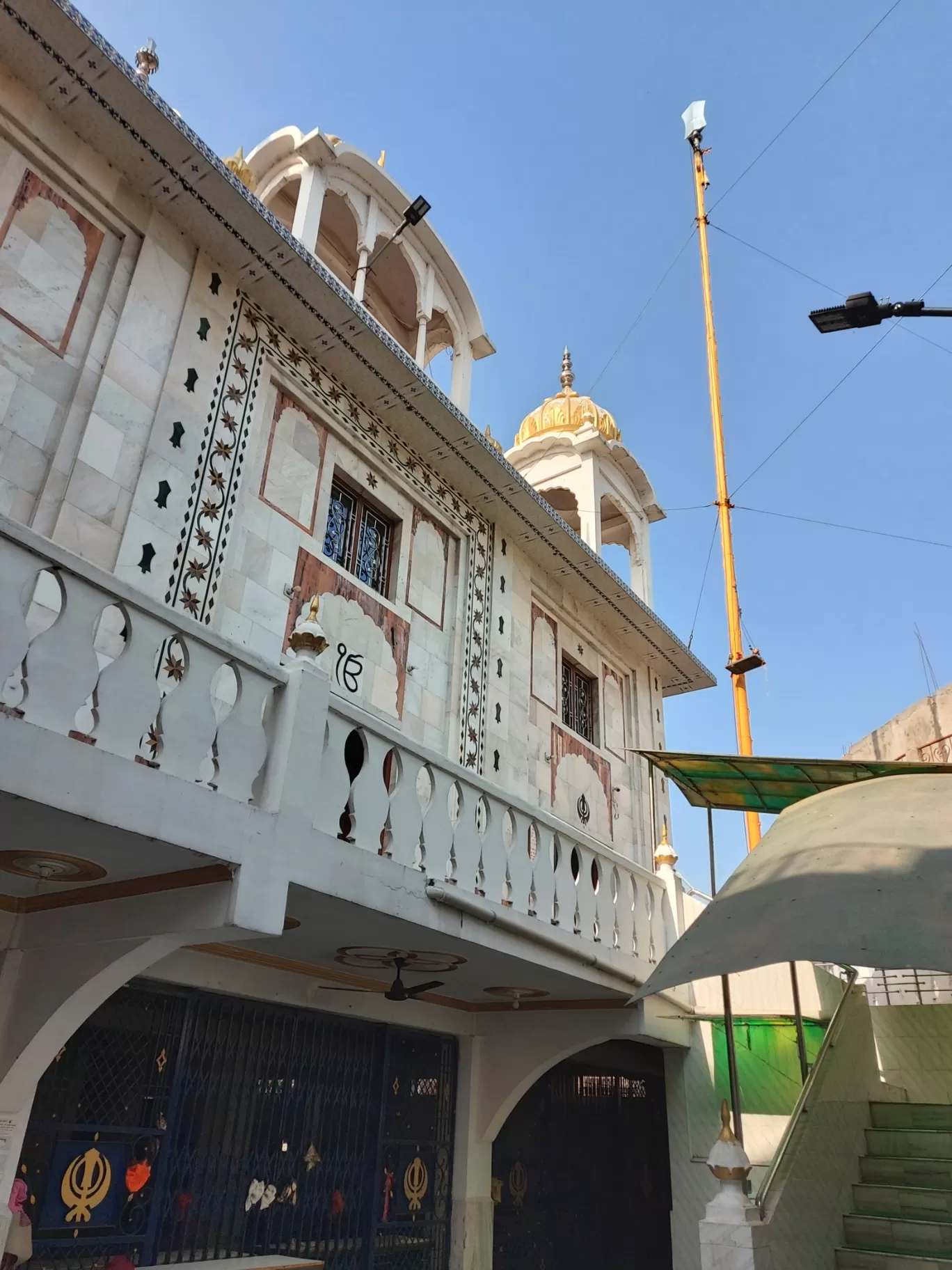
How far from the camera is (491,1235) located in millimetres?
9023

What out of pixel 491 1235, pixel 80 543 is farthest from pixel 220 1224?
pixel 80 543

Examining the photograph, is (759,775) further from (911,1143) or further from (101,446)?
(101,446)

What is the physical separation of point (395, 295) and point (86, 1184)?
1057 cm

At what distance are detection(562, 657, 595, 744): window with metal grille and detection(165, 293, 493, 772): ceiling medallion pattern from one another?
2.26 metres

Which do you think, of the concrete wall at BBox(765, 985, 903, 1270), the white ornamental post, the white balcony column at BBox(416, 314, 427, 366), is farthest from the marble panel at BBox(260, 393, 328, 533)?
the concrete wall at BBox(765, 985, 903, 1270)

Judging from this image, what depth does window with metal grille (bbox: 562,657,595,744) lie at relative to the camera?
12.6m

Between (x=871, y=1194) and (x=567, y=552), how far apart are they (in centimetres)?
765

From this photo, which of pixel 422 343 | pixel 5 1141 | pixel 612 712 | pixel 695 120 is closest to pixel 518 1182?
pixel 612 712

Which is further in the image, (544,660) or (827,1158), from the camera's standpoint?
(544,660)

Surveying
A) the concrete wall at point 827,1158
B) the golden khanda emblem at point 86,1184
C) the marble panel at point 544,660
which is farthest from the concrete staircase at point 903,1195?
the marble panel at point 544,660

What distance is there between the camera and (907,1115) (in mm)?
8477

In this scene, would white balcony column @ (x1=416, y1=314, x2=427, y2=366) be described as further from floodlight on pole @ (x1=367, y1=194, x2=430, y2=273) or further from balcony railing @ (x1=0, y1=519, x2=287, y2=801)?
balcony railing @ (x1=0, y1=519, x2=287, y2=801)

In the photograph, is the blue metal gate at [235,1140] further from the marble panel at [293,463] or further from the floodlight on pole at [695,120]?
the floodlight on pole at [695,120]

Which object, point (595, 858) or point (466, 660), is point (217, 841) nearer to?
point (595, 858)
